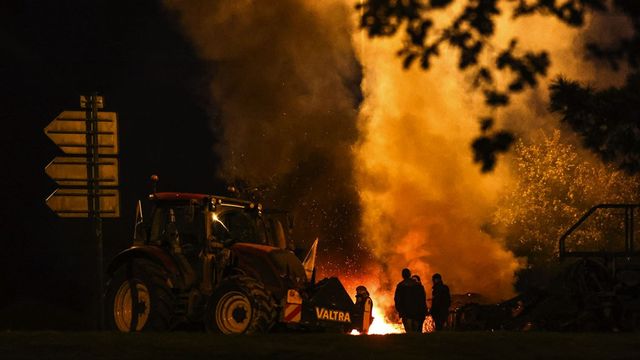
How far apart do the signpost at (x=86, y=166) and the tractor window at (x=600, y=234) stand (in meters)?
32.8

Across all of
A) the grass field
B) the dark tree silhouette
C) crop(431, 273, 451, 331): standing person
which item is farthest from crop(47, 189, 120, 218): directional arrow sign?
the dark tree silhouette

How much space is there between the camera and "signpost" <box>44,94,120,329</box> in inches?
835

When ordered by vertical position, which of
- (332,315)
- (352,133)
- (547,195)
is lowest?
(332,315)

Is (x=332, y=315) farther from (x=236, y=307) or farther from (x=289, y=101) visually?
(x=289, y=101)

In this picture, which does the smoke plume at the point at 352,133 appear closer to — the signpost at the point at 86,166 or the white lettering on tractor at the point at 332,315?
the signpost at the point at 86,166

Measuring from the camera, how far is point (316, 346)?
53.2ft

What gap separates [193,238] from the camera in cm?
1994

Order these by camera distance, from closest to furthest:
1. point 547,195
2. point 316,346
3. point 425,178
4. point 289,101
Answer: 1. point 316,346
2. point 425,178
3. point 289,101
4. point 547,195

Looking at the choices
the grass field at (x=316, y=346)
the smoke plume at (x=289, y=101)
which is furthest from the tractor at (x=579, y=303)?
the smoke plume at (x=289, y=101)

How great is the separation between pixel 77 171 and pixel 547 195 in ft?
126

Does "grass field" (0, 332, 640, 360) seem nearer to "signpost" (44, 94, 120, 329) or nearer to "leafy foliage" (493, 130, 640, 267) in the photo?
"signpost" (44, 94, 120, 329)

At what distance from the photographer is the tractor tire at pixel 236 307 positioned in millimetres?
18672

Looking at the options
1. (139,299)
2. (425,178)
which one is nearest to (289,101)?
(425,178)

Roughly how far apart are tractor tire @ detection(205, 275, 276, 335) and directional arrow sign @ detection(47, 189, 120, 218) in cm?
333
